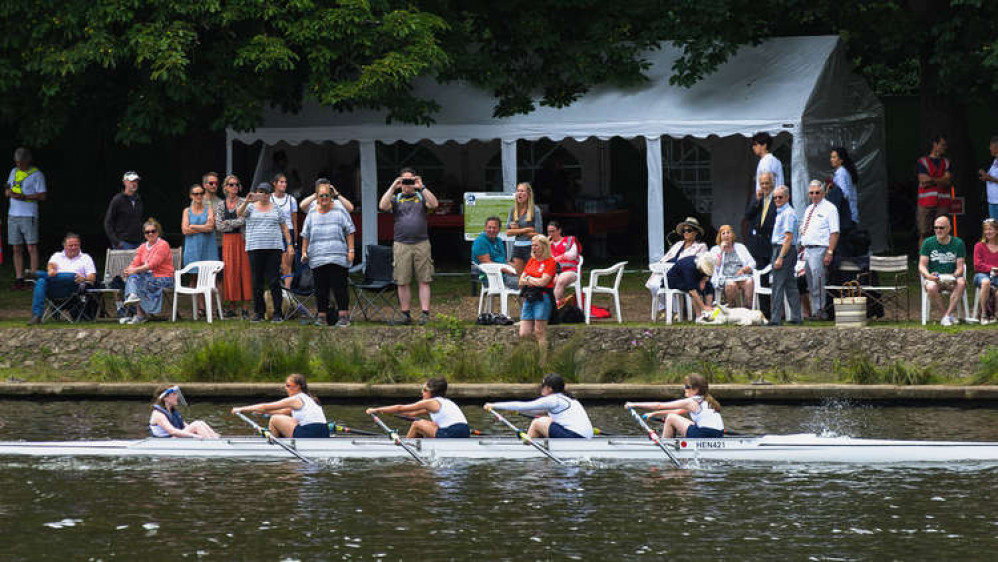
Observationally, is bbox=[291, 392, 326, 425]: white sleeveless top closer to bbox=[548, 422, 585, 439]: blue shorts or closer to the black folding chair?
bbox=[548, 422, 585, 439]: blue shorts

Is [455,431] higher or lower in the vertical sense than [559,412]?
lower

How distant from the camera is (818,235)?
20.5 metres

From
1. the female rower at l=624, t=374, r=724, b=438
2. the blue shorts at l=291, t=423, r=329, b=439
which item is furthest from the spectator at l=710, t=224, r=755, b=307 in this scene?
the blue shorts at l=291, t=423, r=329, b=439

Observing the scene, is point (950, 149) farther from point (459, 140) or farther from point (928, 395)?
point (928, 395)

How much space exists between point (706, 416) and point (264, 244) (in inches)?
278

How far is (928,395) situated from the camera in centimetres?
1894

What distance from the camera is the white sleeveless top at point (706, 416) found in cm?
1638

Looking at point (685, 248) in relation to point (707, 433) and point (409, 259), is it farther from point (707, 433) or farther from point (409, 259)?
point (707, 433)

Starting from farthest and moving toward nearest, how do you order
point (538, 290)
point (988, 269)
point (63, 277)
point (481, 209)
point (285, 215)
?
point (481, 209), point (63, 277), point (285, 215), point (988, 269), point (538, 290)

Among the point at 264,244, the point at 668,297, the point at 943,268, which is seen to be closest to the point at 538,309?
the point at 668,297

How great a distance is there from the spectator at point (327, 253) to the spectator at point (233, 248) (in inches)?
55.1

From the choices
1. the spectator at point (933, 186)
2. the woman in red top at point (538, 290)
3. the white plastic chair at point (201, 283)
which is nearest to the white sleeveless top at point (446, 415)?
the woman in red top at point (538, 290)

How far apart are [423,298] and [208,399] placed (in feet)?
9.70

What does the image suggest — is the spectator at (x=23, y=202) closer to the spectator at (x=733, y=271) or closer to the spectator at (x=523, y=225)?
the spectator at (x=523, y=225)
